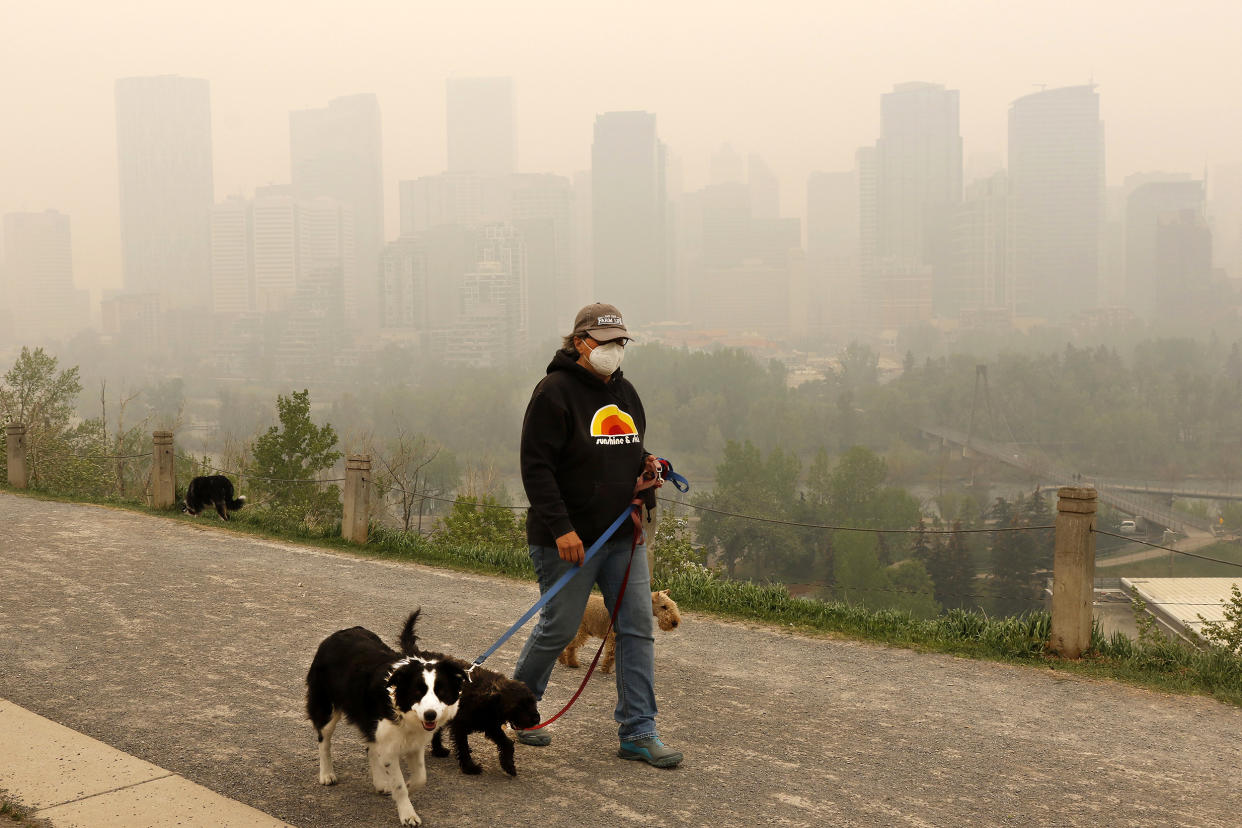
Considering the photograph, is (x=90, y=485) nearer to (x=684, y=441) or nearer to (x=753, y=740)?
(x=753, y=740)

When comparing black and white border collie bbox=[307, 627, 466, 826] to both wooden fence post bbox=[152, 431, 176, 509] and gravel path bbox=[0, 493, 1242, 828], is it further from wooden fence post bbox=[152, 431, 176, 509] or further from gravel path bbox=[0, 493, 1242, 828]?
wooden fence post bbox=[152, 431, 176, 509]

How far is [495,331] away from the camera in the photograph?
7190 inches

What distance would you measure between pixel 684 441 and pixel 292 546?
429 feet

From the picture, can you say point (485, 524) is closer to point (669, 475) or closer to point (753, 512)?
point (669, 475)

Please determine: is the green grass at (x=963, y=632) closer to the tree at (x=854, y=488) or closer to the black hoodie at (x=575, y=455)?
the black hoodie at (x=575, y=455)

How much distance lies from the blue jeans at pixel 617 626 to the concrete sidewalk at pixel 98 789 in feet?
4.44

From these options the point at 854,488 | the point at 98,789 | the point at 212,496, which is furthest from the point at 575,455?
the point at 854,488

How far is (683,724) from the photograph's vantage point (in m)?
5.12

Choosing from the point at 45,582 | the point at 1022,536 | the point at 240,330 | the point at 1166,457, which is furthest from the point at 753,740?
the point at 240,330

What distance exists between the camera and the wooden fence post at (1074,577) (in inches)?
258

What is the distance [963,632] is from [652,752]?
11.8ft

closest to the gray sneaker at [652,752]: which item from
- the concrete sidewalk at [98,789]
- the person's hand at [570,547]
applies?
the person's hand at [570,547]

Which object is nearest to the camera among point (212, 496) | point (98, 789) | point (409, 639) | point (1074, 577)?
point (98, 789)

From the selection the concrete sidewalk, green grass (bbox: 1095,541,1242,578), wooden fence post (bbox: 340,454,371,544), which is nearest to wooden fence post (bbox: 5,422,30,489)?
wooden fence post (bbox: 340,454,371,544)
